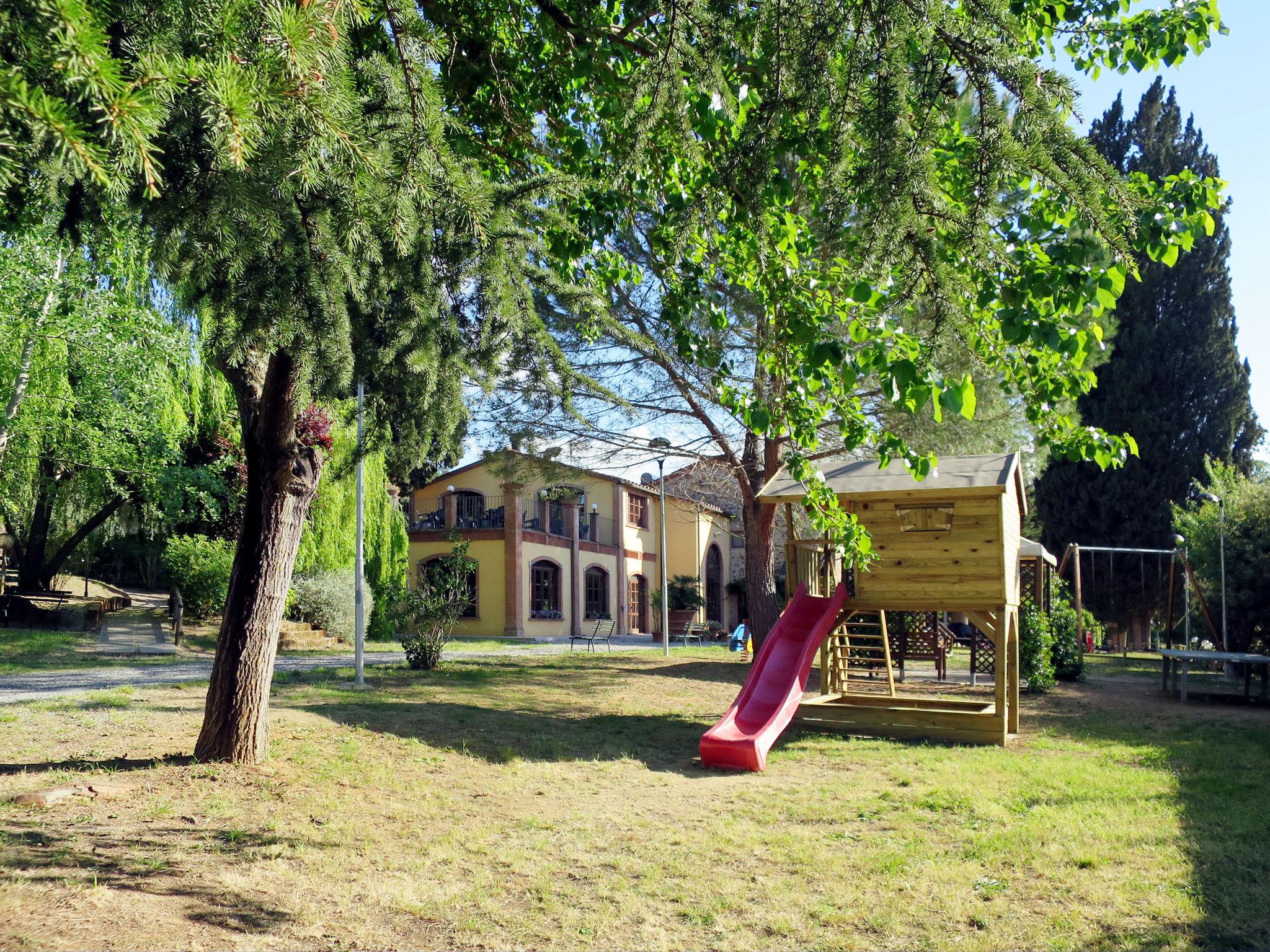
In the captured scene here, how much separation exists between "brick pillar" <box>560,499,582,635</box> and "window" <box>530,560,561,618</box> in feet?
1.67

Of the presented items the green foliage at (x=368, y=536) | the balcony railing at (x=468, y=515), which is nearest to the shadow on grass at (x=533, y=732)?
the green foliage at (x=368, y=536)

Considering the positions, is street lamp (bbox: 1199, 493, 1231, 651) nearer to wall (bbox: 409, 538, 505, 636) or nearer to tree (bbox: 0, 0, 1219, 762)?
tree (bbox: 0, 0, 1219, 762)

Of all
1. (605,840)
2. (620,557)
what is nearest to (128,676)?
(605,840)

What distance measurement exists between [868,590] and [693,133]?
612 centimetres

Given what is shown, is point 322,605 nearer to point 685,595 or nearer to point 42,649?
point 42,649

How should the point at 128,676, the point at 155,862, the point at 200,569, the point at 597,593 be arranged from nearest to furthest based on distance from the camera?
the point at 155,862 < the point at 128,676 < the point at 200,569 < the point at 597,593

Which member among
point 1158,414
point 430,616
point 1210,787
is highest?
point 1158,414

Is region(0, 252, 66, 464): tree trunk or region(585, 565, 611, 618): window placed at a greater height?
region(0, 252, 66, 464): tree trunk

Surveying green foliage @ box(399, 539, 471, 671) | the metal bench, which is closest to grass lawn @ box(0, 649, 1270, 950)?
green foliage @ box(399, 539, 471, 671)

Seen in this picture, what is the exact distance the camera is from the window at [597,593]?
3344 cm

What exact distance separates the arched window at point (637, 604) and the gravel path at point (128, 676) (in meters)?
18.3

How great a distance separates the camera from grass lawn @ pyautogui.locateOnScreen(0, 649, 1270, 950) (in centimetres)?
398

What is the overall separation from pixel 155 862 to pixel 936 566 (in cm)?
765

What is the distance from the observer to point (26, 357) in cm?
1507
